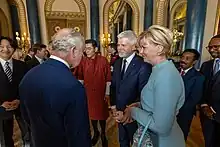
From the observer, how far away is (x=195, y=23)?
392cm

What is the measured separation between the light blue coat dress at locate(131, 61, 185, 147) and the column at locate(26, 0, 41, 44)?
23.8ft

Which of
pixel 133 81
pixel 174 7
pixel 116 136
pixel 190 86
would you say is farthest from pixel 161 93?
pixel 174 7

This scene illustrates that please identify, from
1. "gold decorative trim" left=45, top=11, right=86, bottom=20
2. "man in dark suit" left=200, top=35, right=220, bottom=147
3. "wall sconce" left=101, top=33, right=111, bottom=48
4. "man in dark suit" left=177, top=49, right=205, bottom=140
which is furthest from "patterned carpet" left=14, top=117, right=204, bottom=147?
"gold decorative trim" left=45, top=11, right=86, bottom=20

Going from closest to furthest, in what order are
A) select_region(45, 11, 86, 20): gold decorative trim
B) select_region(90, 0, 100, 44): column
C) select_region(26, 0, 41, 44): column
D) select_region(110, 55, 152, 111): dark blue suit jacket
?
select_region(110, 55, 152, 111): dark blue suit jacket < select_region(26, 0, 41, 44): column < select_region(90, 0, 100, 44): column < select_region(45, 11, 86, 20): gold decorative trim

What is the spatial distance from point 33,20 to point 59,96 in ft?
23.9

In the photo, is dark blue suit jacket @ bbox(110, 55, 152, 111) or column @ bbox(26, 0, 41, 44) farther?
column @ bbox(26, 0, 41, 44)

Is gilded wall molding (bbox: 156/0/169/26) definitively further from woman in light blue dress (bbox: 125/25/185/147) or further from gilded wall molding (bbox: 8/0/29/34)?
woman in light blue dress (bbox: 125/25/185/147)

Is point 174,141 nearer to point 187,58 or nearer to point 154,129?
point 154,129

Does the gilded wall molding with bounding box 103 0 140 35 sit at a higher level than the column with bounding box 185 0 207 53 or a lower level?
higher

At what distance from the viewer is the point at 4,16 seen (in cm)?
830

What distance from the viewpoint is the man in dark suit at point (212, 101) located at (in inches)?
70.7

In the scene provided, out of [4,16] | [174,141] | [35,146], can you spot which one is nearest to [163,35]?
[174,141]

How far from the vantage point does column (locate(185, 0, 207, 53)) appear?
3.83 metres

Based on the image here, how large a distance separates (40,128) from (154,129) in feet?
2.24
